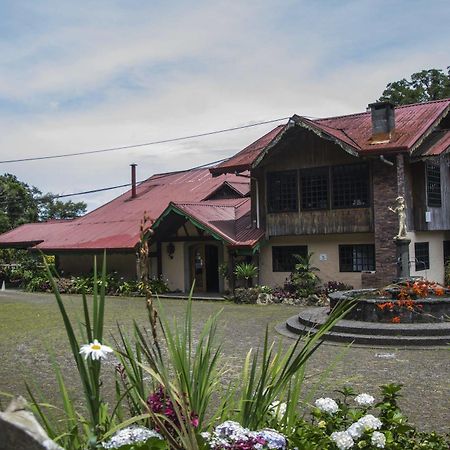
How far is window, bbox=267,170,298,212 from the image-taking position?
2261 centimetres

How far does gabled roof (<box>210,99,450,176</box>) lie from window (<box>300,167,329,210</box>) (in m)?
1.68

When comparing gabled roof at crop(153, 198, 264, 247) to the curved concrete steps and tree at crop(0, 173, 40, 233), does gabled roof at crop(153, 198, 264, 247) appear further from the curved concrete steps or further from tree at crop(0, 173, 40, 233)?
tree at crop(0, 173, 40, 233)

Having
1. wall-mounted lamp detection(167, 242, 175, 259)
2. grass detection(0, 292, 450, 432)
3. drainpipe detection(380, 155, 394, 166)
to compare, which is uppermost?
drainpipe detection(380, 155, 394, 166)

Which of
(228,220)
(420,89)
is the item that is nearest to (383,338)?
(228,220)

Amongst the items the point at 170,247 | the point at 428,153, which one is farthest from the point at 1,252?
the point at 428,153

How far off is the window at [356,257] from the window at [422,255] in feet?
5.28

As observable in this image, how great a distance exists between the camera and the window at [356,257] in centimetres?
2131

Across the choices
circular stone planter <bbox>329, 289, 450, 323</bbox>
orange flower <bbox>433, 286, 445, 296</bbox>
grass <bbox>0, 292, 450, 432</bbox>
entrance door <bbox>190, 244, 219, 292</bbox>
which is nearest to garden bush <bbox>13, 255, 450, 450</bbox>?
grass <bbox>0, 292, 450, 432</bbox>

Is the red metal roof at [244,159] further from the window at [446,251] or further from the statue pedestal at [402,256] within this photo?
the window at [446,251]

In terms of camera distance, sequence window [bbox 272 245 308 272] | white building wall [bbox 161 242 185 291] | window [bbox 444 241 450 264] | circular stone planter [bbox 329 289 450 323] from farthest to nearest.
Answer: white building wall [bbox 161 242 185 291] → window [bbox 444 241 450 264] → window [bbox 272 245 308 272] → circular stone planter [bbox 329 289 450 323]

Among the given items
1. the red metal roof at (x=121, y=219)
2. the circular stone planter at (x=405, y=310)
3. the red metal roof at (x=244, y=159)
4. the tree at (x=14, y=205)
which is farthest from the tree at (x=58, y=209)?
the circular stone planter at (x=405, y=310)

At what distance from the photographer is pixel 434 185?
21.9 meters

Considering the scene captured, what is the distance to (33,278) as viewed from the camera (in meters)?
29.7

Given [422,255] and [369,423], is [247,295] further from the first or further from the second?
[369,423]
